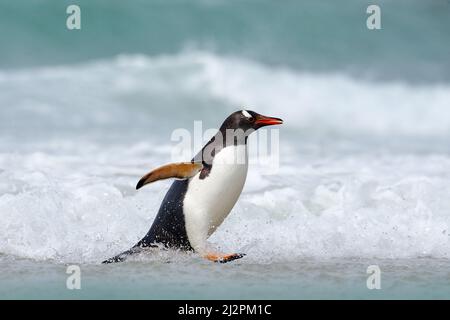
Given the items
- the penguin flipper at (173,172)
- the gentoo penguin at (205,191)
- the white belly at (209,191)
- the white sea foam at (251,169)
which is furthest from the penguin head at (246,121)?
the white sea foam at (251,169)

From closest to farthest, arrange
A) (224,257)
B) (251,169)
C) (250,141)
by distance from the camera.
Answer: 1. (224,257)
2. (251,169)
3. (250,141)

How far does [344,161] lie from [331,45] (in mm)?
8346

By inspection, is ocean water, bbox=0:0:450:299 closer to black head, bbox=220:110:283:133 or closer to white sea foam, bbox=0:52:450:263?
white sea foam, bbox=0:52:450:263

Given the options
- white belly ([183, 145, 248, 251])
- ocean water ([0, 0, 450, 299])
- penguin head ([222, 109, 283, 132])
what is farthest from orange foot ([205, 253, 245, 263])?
penguin head ([222, 109, 283, 132])

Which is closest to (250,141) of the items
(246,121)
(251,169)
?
(251,169)

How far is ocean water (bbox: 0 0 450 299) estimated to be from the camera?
493 cm

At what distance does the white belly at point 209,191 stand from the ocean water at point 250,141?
18 cm

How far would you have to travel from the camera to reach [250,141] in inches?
503

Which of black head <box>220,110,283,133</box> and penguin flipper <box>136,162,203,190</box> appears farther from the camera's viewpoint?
black head <box>220,110,283,133</box>

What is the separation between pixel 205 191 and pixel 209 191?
28 mm

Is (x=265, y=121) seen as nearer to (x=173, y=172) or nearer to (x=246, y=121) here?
(x=246, y=121)

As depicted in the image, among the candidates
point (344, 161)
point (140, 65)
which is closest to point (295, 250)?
point (344, 161)

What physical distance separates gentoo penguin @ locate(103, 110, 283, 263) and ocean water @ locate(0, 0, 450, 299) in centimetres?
12
